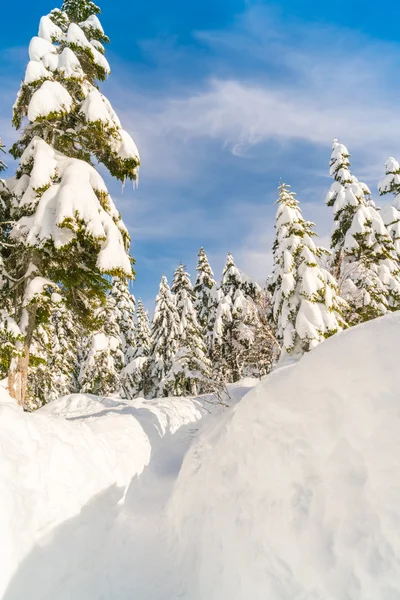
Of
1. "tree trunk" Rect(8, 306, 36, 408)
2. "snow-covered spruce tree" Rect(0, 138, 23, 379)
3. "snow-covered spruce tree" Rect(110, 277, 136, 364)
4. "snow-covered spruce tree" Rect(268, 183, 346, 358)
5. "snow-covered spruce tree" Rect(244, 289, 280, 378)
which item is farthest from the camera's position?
"snow-covered spruce tree" Rect(110, 277, 136, 364)

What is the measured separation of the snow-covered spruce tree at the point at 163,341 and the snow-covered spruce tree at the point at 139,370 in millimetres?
928

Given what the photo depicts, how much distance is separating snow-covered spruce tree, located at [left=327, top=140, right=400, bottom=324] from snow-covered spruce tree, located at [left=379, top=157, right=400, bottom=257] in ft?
11.5

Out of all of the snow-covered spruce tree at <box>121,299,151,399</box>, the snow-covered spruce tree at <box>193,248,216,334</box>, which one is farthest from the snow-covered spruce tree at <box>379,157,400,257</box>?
the snow-covered spruce tree at <box>121,299,151,399</box>

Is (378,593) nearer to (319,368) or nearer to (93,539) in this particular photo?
(319,368)

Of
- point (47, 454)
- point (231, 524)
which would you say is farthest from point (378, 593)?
point (47, 454)

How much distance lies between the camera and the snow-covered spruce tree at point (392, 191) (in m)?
22.8

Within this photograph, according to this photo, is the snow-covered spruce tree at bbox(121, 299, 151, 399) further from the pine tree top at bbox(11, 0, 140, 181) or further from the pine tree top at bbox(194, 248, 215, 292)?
the pine tree top at bbox(11, 0, 140, 181)

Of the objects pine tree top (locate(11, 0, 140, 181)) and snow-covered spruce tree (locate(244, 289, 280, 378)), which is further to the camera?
snow-covered spruce tree (locate(244, 289, 280, 378))

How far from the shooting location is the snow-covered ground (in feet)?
9.28

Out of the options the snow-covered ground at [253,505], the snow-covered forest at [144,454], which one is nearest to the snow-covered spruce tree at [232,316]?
the snow-covered forest at [144,454]

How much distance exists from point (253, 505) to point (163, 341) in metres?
24.8

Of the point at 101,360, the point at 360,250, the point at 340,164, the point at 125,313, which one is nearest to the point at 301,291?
the point at 360,250

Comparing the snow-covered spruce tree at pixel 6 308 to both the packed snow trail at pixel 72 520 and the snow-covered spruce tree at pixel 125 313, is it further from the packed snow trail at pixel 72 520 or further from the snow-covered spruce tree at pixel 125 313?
the snow-covered spruce tree at pixel 125 313

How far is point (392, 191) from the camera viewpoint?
23781 mm
